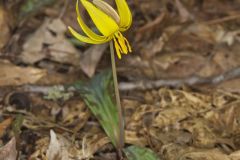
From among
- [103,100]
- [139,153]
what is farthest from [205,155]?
[103,100]

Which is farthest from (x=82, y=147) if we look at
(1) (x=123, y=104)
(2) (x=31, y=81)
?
(2) (x=31, y=81)

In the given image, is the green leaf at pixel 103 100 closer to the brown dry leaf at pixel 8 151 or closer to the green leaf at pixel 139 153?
the green leaf at pixel 139 153

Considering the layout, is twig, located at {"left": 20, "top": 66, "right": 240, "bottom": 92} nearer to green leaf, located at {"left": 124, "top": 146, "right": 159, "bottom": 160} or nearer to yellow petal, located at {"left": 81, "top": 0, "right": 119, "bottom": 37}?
green leaf, located at {"left": 124, "top": 146, "right": 159, "bottom": 160}

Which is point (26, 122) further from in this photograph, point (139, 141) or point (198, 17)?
point (198, 17)

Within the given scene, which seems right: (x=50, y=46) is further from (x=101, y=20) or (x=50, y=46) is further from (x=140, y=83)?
(x=101, y=20)

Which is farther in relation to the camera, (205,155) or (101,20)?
(205,155)

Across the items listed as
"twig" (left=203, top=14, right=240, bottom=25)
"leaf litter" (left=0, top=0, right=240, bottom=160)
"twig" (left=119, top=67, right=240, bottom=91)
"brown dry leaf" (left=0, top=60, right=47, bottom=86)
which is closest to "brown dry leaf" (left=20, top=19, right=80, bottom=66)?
"leaf litter" (left=0, top=0, right=240, bottom=160)
